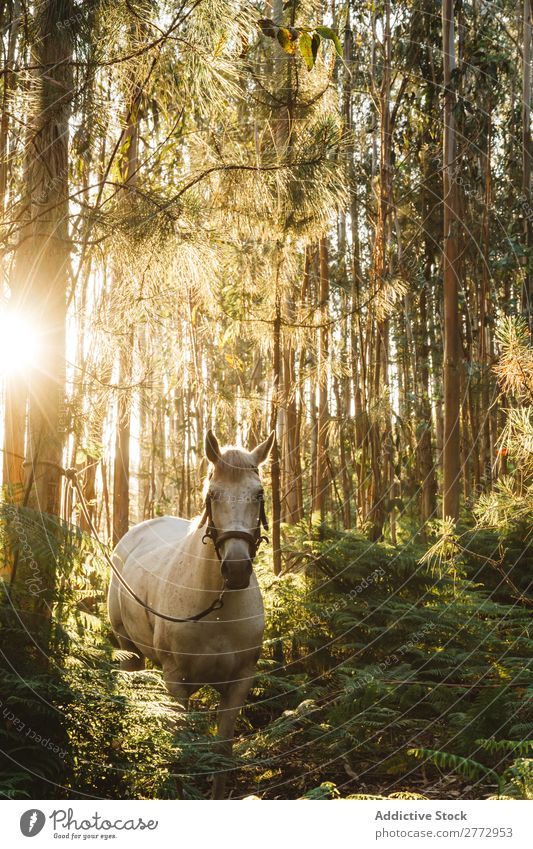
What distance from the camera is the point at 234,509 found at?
3.68m

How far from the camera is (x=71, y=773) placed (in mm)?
2791

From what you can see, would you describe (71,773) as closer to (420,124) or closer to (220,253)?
(220,253)

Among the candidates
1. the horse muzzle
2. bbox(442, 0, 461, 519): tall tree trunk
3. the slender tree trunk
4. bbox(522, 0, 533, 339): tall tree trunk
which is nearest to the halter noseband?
the horse muzzle

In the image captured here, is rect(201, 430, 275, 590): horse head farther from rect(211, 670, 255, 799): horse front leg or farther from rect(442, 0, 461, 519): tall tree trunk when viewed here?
rect(442, 0, 461, 519): tall tree trunk

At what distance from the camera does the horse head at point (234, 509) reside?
358 cm

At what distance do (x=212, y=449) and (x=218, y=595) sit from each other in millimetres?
885

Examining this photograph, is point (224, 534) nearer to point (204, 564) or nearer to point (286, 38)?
point (204, 564)

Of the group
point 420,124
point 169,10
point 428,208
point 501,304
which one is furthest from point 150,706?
point 501,304

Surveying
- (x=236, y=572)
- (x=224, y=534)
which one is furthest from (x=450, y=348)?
(x=236, y=572)

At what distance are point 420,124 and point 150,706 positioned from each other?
31.1 ft

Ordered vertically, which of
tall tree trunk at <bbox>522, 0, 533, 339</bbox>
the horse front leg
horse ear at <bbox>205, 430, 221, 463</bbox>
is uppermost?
tall tree trunk at <bbox>522, 0, 533, 339</bbox>

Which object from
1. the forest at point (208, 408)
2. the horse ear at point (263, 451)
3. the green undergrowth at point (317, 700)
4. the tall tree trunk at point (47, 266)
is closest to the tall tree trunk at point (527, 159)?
the forest at point (208, 408)

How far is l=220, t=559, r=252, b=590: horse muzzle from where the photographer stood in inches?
140
